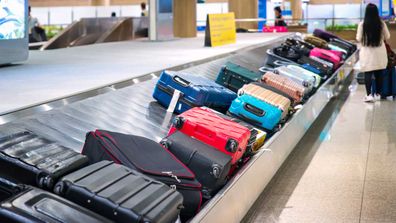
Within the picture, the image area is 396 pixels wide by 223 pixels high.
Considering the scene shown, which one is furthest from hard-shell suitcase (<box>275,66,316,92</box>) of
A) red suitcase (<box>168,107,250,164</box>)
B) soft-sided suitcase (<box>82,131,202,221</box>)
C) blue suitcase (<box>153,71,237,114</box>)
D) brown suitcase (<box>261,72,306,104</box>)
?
soft-sided suitcase (<box>82,131,202,221</box>)

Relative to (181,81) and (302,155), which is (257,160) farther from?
(302,155)

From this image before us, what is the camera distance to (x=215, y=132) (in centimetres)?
365

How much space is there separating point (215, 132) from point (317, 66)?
5552mm

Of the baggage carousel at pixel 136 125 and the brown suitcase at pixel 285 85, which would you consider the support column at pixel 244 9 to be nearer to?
the brown suitcase at pixel 285 85

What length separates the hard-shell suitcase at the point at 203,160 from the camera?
130 inches

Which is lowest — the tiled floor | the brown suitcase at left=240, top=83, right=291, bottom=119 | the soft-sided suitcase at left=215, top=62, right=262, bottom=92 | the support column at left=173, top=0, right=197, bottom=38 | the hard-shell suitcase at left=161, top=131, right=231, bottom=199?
the tiled floor

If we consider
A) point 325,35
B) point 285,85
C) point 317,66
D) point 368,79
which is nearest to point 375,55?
point 368,79

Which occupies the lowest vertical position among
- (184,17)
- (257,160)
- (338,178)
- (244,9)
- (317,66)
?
(338,178)

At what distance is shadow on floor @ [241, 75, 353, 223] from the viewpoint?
4.26 metres

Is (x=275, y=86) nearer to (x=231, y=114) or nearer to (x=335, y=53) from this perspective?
(x=231, y=114)

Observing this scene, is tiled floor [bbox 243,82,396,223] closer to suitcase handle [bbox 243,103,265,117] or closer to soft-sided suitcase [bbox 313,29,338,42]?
suitcase handle [bbox 243,103,265,117]

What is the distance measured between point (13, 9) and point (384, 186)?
175 inches

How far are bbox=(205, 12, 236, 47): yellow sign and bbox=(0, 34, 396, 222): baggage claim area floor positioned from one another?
108 inches

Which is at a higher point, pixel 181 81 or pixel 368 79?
pixel 181 81
